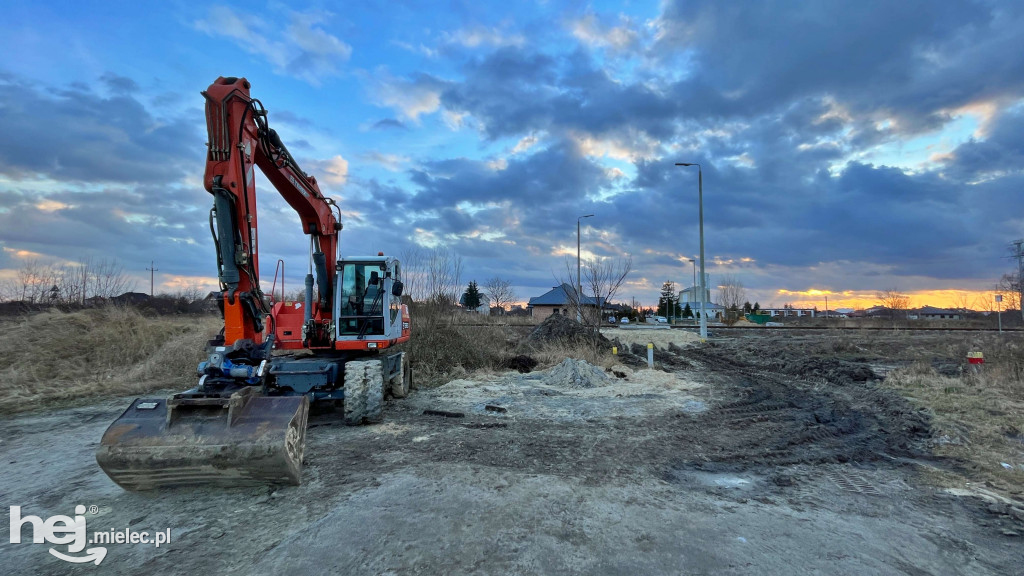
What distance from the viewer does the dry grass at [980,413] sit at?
235 inches

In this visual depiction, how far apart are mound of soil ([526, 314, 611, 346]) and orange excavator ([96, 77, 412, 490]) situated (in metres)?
10.3

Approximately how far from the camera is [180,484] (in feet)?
Result: 16.4

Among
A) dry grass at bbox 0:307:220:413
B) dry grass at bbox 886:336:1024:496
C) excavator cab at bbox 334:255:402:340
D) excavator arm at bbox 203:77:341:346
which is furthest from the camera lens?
dry grass at bbox 0:307:220:413

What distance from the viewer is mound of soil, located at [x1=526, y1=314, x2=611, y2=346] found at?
20756 millimetres

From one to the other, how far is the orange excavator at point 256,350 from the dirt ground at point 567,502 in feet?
1.52

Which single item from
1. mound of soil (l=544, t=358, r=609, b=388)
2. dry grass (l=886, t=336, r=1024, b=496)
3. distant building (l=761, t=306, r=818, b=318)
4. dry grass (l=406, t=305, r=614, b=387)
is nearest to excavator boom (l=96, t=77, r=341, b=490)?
dry grass (l=406, t=305, r=614, b=387)

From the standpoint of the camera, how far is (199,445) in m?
4.84

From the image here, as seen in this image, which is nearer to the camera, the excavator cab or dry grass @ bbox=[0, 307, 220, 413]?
the excavator cab

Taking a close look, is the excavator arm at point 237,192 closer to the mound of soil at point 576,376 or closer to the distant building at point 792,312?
the mound of soil at point 576,376

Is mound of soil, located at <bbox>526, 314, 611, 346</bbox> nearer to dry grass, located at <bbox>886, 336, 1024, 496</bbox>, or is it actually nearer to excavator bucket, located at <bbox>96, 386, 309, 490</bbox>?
dry grass, located at <bbox>886, 336, 1024, 496</bbox>

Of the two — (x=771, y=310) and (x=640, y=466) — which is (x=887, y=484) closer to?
(x=640, y=466)

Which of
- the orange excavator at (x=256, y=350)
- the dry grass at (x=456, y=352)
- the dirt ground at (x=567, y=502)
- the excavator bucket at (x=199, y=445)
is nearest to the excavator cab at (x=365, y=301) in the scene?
the orange excavator at (x=256, y=350)

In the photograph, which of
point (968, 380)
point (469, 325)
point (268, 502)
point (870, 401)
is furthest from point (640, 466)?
point (469, 325)

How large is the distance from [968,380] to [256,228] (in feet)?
49.9
